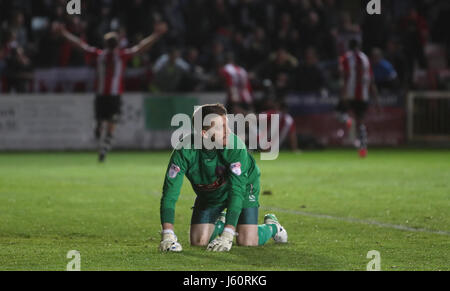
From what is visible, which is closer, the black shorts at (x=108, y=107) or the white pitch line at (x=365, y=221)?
the white pitch line at (x=365, y=221)

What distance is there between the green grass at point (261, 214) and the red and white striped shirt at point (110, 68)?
160 centimetres

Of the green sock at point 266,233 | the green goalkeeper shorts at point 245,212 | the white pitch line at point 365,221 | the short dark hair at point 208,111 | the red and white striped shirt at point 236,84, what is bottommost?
the white pitch line at point 365,221

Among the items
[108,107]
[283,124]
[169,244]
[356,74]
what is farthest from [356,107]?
[169,244]

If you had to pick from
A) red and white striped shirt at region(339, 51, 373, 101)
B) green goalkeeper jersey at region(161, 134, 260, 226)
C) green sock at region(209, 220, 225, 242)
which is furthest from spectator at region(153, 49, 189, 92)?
green goalkeeper jersey at region(161, 134, 260, 226)

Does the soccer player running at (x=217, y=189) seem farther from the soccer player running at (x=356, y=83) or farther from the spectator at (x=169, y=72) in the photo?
the spectator at (x=169, y=72)

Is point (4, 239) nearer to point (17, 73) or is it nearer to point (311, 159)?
point (311, 159)

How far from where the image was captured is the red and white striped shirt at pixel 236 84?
792 inches

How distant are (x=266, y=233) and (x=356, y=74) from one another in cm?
1204

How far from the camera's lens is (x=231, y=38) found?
2325 cm

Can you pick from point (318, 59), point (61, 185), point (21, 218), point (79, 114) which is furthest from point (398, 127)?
point (21, 218)

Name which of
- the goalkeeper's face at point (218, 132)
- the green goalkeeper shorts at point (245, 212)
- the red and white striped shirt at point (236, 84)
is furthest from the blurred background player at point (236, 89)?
the goalkeeper's face at point (218, 132)

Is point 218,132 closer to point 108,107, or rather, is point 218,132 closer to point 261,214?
point 261,214

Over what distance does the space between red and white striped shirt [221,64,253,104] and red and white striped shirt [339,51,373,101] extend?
228 centimetres

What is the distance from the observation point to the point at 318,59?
2345 cm
